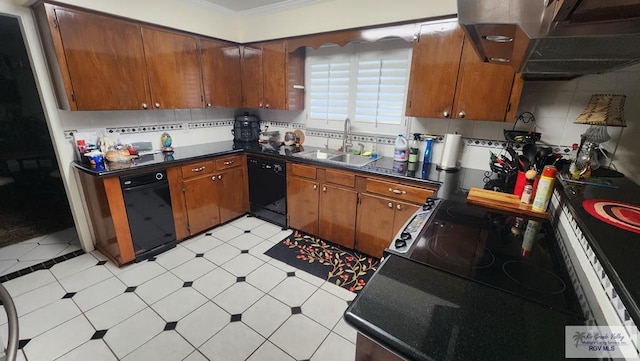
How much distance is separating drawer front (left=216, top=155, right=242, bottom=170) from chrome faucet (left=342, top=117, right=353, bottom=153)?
124 cm

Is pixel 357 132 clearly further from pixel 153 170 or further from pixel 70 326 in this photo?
pixel 70 326

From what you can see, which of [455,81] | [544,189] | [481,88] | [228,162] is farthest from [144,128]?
[544,189]

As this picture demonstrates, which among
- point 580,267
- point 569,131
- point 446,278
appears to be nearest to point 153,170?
point 446,278

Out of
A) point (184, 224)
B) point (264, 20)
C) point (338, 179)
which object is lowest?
point (184, 224)

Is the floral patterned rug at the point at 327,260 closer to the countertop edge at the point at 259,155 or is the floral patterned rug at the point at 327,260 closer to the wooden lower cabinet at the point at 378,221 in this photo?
the wooden lower cabinet at the point at 378,221

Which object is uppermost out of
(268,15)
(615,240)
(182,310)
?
(268,15)

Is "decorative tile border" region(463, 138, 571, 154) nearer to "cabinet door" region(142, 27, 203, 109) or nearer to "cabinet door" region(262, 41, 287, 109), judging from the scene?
"cabinet door" region(262, 41, 287, 109)

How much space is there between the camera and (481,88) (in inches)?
79.7

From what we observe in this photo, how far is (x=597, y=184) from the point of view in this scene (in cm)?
130

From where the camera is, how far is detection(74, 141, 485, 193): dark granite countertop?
203 centimetres

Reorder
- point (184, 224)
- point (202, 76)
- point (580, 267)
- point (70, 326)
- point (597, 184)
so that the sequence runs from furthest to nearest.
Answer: point (202, 76) < point (184, 224) < point (70, 326) < point (597, 184) < point (580, 267)

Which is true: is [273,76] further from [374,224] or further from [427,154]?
[374,224]

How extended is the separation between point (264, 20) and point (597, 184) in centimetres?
323

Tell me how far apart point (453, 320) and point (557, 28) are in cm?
82
